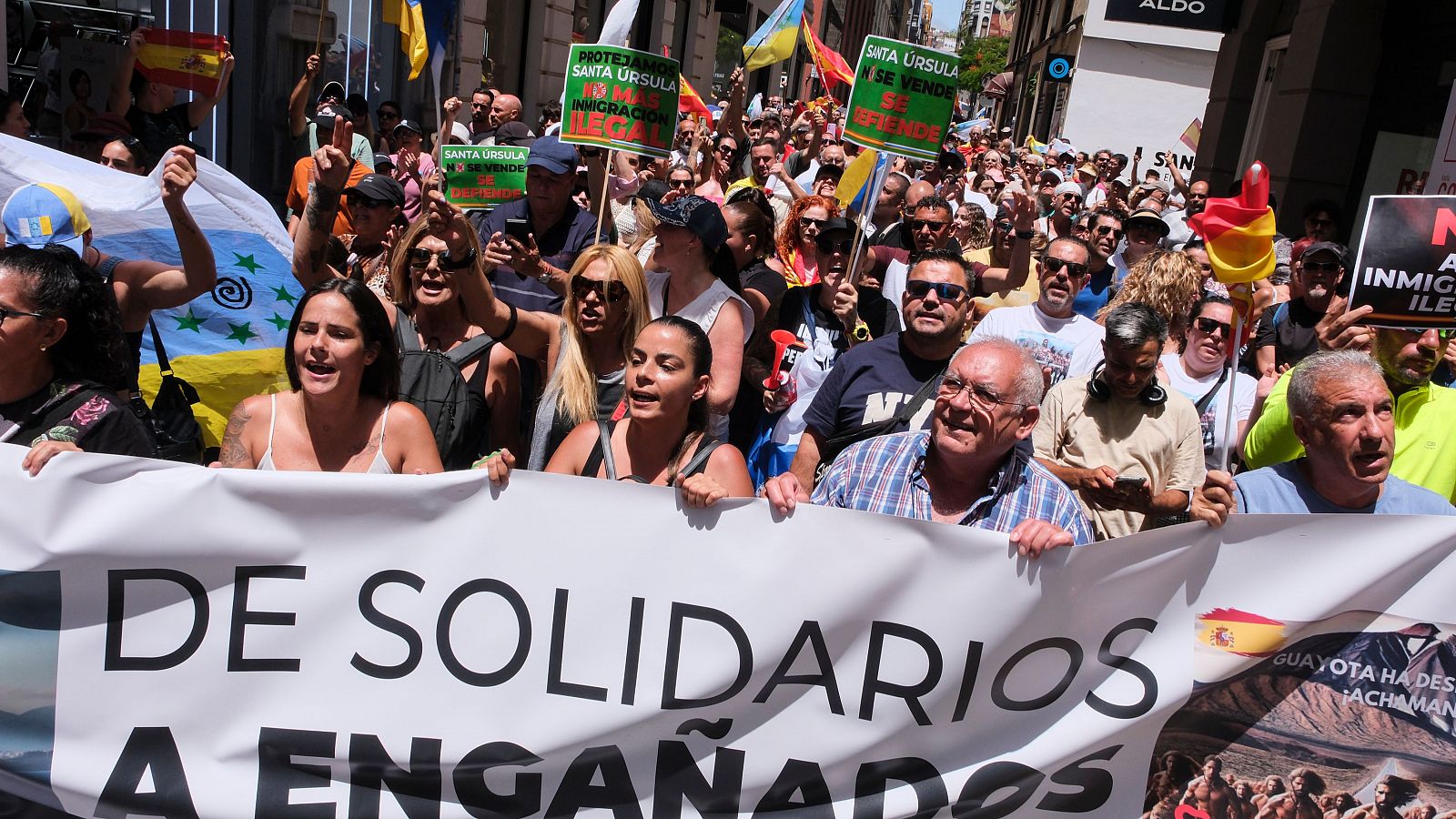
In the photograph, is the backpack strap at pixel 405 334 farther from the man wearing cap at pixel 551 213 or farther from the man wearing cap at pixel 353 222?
the man wearing cap at pixel 551 213

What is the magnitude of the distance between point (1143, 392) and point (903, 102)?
2.68 meters

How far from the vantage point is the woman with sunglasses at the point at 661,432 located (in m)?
3.14

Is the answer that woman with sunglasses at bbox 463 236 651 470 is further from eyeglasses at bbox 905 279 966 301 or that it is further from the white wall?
the white wall

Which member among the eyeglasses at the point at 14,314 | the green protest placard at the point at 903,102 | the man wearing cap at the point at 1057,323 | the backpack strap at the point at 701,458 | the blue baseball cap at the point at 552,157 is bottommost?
the backpack strap at the point at 701,458

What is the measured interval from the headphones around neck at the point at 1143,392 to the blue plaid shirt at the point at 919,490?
81 cm

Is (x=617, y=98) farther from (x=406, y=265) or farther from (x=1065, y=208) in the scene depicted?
(x=1065, y=208)

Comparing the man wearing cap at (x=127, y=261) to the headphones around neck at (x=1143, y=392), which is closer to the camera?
the man wearing cap at (x=127, y=261)

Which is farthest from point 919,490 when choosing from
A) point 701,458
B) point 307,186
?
point 307,186

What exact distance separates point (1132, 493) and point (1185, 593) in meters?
0.54

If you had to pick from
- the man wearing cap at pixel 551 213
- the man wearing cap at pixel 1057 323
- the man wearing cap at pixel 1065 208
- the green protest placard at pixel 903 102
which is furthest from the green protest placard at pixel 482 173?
the man wearing cap at pixel 1065 208

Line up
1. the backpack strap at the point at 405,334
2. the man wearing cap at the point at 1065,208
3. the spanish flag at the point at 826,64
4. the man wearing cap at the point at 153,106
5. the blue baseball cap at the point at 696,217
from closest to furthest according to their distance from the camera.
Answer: the backpack strap at the point at 405,334 < the blue baseball cap at the point at 696,217 < the man wearing cap at the point at 153,106 < the man wearing cap at the point at 1065,208 < the spanish flag at the point at 826,64

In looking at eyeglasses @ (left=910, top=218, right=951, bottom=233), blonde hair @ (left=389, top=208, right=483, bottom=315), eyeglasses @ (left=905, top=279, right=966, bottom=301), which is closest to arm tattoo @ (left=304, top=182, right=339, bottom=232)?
blonde hair @ (left=389, top=208, right=483, bottom=315)

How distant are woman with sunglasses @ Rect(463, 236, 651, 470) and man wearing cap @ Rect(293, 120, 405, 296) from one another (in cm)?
57

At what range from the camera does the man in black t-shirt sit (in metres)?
3.70
